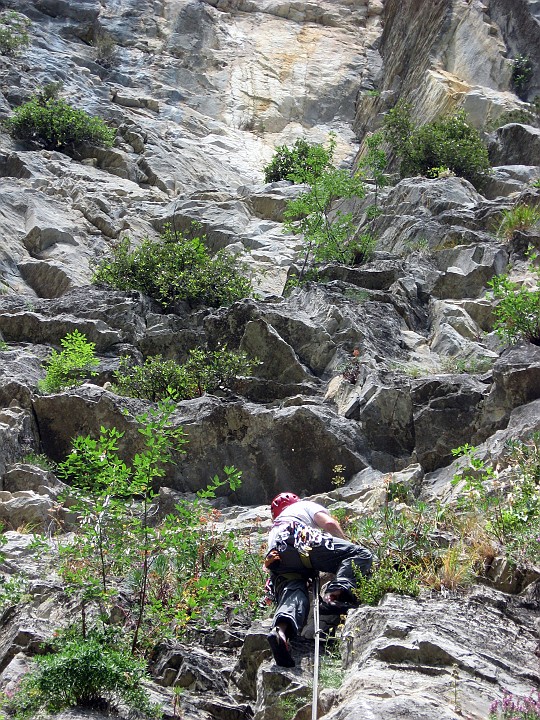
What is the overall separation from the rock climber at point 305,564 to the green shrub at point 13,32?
2568cm

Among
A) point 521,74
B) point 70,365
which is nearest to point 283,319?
point 70,365

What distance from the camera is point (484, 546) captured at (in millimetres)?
7094

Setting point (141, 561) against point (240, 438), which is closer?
point (141, 561)

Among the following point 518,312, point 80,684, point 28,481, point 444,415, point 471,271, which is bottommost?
point 28,481

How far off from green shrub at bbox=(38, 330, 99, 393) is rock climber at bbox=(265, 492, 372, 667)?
5.96 m

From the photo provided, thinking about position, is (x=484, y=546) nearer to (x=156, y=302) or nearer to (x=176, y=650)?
(x=176, y=650)

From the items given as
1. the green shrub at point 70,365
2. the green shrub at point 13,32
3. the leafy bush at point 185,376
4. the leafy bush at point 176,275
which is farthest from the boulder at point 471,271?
the green shrub at point 13,32

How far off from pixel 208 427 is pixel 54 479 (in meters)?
2.06

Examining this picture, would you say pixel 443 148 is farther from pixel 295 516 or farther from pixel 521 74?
pixel 295 516

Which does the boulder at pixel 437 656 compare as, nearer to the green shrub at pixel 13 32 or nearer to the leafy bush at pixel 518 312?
the leafy bush at pixel 518 312

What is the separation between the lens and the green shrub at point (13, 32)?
28.9 meters

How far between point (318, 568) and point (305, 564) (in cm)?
11

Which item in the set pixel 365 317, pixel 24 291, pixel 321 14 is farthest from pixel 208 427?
pixel 321 14

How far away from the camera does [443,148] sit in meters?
21.5
